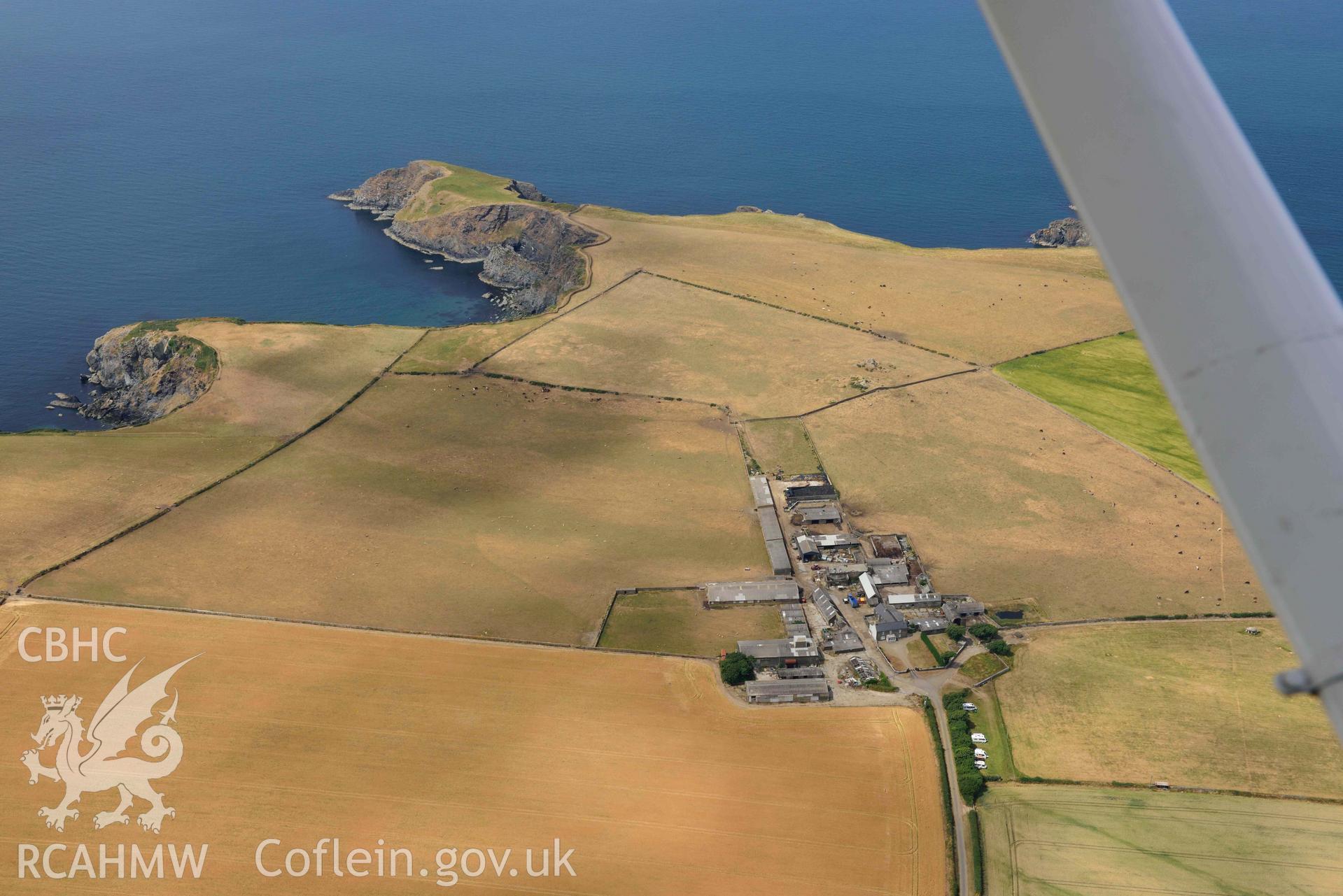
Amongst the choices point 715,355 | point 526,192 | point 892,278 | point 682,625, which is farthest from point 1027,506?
point 526,192

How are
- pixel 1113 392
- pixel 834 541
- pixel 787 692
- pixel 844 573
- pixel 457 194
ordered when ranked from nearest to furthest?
pixel 787 692 < pixel 844 573 < pixel 834 541 < pixel 1113 392 < pixel 457 194

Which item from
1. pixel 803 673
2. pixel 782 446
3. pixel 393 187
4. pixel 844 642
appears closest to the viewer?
pixel 803 673

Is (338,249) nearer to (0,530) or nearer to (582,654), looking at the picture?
(0,530)

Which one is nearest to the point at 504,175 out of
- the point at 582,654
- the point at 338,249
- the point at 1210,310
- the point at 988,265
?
the point at 338,249

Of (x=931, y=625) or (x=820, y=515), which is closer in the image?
(x=931, y=625)

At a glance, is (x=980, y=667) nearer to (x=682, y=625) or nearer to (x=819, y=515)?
(x=819, y=515)

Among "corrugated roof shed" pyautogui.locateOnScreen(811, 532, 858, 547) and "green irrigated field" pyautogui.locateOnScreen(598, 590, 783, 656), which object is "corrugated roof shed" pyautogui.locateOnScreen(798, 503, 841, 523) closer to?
"corrugated roof shed" pyautogui.locateOnScreen(811, 532, 858, 547)

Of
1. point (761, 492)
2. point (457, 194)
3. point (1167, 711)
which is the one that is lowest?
point (1167, 711)
